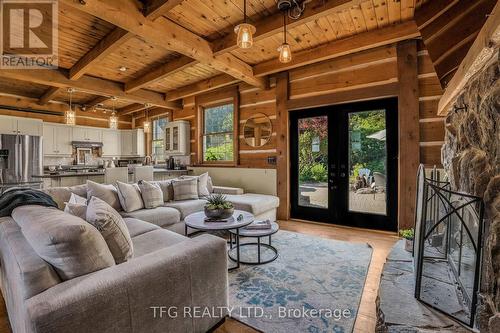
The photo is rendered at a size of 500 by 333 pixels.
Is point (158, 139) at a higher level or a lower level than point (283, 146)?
higher

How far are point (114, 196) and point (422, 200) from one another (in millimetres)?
3508

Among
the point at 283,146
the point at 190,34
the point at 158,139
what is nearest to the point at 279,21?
the point at 190,34

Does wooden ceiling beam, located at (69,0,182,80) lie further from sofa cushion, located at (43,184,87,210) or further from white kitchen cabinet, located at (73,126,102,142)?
white kitchen cabinet, located at (73,126,102,142)

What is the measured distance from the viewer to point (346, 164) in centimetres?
419

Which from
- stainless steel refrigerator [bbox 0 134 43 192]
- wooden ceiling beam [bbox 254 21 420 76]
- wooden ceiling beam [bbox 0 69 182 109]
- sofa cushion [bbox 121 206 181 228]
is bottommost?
sofa cushion [bbox 121 206 181 228]

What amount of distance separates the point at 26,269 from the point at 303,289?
202 centimetres

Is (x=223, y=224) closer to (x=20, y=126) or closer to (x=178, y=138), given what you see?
(x=178, y=138)

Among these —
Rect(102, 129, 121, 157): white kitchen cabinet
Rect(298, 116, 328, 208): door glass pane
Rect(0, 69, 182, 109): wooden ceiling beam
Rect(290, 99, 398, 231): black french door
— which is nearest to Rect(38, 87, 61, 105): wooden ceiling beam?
Rect(0, 69, 182, 109): wooden ceiling beam

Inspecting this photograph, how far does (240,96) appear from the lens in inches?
214

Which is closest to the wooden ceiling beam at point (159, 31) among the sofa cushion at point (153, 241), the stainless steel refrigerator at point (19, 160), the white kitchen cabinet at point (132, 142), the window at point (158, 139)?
the sofa cushion at point (153, 241)

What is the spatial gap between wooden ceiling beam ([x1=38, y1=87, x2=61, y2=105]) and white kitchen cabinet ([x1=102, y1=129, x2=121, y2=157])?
171 cm

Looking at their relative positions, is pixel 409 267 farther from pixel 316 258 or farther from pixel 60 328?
pixel 60 328

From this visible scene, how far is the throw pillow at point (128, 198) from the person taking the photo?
11.0ft

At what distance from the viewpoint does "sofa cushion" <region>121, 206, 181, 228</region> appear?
326cm
